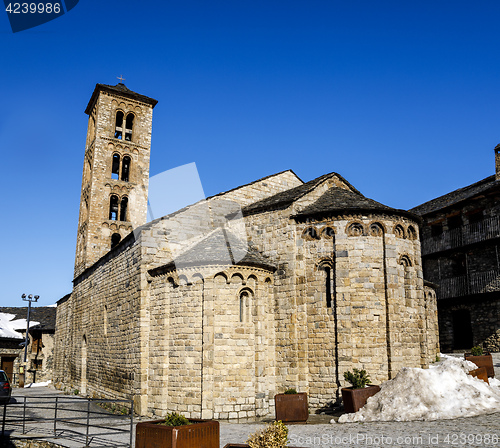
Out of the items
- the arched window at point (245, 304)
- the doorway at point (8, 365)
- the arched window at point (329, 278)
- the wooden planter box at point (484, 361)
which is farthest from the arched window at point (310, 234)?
the doorway at point (8, 365)

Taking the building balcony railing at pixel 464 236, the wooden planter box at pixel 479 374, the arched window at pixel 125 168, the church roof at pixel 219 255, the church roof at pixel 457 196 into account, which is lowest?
the wooden planter box at pixel 479 374

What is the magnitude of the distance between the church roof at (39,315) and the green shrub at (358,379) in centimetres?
2806

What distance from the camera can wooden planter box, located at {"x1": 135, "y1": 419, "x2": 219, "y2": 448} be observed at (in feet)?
23.4

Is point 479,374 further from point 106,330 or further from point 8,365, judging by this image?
point 8,365

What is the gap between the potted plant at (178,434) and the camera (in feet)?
23.5

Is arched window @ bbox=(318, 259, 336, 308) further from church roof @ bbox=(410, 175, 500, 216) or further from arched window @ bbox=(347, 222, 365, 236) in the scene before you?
church roof @ bbox=(410, 175, 500, 216)

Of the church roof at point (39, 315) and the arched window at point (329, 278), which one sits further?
the church roof at point (39, 315)

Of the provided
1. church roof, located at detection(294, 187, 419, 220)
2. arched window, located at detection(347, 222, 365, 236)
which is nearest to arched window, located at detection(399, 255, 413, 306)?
church roof, located at detection(294, 187, 419, 220)

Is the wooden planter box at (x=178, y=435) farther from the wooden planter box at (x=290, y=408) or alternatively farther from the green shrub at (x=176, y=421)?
the wooden planter box at (x=290, y=408)

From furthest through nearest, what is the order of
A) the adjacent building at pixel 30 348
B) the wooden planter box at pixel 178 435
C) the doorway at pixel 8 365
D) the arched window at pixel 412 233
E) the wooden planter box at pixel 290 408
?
1. the adjacent building at pixel 30 348
2. the doorway at pixel 8 365
3. the arched window at pixel 412 233
4. the wooden planter box at pixel 290 408
5. the wooden planter box at pixel 178 435

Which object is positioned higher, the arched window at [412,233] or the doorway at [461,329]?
the arched window at [412,233]

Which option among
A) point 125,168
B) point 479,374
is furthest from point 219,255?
point 125,168

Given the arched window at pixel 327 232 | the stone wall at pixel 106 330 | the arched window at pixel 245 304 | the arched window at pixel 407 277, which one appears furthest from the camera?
the stone wall at pixel 106 330

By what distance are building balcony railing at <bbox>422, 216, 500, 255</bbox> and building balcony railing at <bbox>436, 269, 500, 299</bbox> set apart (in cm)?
184
